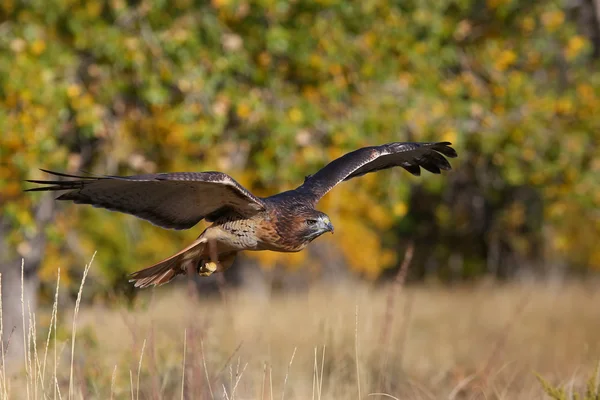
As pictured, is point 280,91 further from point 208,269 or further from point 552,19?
point 208,269

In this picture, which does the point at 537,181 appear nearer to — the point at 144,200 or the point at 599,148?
the point at 599,148

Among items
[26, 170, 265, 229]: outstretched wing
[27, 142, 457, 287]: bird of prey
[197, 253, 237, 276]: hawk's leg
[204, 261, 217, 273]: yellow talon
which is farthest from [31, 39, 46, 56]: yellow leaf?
[204, 261, 217, 273]: yellow talon

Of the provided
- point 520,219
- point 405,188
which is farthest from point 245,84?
point 520,219

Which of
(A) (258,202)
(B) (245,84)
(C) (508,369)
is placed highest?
→ (B) (245,84)

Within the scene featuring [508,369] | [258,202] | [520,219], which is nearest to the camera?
[258,202]

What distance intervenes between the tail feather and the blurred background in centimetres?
186

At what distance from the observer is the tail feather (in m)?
4.86

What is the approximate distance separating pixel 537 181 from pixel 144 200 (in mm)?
5156

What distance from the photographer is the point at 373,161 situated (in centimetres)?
596

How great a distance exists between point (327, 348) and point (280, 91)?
93.5 inches

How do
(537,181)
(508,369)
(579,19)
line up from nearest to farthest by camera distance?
(508,369), (537,181), (579,19)

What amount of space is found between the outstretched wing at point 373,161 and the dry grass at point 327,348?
68 cm

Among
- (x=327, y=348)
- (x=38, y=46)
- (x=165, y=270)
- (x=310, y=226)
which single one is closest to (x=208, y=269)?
(x=165, y=270)

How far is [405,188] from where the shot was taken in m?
8.30
